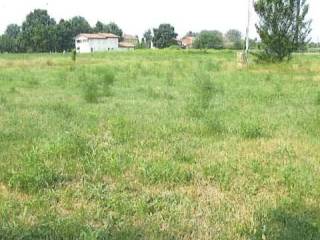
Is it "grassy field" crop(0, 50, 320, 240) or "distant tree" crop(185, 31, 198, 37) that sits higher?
"distant tree" crop(185, 31, 198, 37)

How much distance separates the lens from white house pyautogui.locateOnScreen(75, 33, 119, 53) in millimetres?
117562

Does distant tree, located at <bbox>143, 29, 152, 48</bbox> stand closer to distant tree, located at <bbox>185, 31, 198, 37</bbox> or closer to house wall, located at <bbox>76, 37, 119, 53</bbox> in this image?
house wall, located at <bbox>76, 37, 119, 53</bbox>

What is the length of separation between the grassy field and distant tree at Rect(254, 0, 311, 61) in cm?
1975

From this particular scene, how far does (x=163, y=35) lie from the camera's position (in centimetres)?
10844

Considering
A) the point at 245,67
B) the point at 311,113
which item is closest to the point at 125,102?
the point at 311,113

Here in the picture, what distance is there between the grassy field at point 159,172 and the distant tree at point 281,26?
19746mm

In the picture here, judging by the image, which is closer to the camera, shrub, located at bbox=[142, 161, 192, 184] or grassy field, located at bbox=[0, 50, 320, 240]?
grassy field, located at bbox=[0, 50, 320, 240]

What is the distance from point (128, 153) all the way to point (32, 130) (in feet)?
7.93

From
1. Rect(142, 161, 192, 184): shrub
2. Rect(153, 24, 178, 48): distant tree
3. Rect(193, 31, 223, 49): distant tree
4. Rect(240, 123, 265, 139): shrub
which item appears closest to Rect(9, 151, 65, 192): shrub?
Rect(142, 161, 192, 184): shrub

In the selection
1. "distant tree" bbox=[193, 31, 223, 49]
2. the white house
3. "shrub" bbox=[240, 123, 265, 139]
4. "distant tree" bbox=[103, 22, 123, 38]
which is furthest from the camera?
"distant tree" bbox=[103, 22, 123, 38]

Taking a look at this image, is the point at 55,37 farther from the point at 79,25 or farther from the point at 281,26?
the point at 281,26

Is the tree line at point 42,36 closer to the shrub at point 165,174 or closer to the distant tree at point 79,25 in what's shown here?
the distant tree at point 79,25

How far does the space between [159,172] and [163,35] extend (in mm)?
103249

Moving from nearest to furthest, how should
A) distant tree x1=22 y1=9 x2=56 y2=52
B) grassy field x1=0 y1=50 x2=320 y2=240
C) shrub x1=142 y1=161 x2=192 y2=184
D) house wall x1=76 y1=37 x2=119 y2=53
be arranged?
grassy field x1=0 y1=50 x2=320 y2=240 < shrub x1=142 y1=161 x2=192 y2=184 < distant tree x1=22 y1=9 x2=56 y2=52 < house wall x1=76 y1=37 x2=119 y2=53
